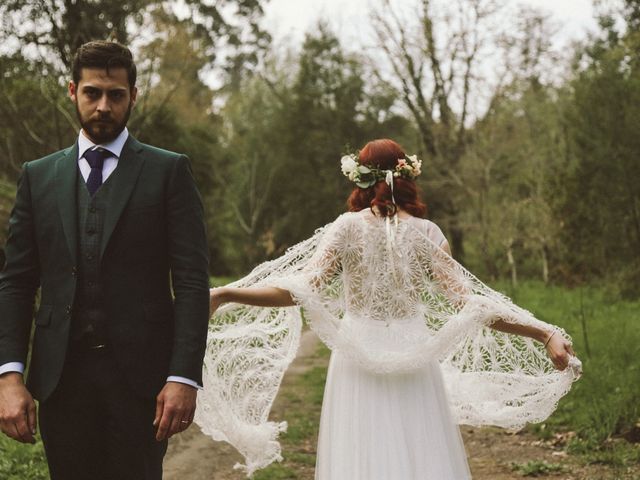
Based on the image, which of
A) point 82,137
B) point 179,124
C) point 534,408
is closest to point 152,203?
point 82,137

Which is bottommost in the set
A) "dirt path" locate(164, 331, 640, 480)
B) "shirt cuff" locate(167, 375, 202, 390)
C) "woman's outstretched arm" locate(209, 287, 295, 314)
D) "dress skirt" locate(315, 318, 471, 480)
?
"dirt path" locate(164, 331, 640, 480)

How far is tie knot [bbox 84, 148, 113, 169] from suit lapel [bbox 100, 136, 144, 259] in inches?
2.4

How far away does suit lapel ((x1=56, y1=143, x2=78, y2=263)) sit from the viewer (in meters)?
2.71

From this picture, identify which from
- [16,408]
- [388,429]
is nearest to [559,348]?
[388,429]

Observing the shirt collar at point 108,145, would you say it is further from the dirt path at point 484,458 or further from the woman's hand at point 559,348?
the dirt path at point 484,458

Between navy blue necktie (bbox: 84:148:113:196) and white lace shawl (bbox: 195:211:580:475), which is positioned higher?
Answer: navy blue necktie (bbox: 84:148:113:196)

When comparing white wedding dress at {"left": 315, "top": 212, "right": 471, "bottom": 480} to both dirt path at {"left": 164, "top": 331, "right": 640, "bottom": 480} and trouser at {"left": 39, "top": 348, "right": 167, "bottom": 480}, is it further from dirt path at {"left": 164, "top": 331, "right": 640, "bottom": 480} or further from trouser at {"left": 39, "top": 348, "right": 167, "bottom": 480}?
dirt path at {"left": 164, "top": 331, "right": 640, "bottom": 480}

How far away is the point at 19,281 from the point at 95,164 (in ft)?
1.64

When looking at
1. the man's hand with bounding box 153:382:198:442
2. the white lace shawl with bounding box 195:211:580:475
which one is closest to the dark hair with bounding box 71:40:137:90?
the man's hand with bounding box 153:382:198:442

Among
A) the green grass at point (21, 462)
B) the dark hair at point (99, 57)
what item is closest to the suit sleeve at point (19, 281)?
the dark hair at point (99, 57)

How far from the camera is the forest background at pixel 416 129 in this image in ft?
37.6

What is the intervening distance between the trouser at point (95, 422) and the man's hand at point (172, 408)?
0.10 m

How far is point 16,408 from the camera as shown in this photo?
2.66 m

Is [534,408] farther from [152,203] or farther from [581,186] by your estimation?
[581,186]
